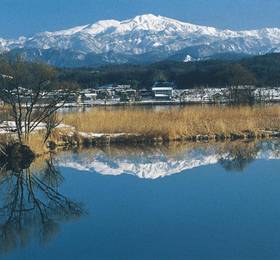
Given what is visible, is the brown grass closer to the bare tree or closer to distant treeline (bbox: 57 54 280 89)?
the bare tree

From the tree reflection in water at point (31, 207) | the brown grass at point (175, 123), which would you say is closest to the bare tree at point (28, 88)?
the tree reflection in water at point (31, 207)

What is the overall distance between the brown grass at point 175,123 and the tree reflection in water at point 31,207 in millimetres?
7244

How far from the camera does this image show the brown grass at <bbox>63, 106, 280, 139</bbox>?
72.6 feet

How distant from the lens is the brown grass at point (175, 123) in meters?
22.1

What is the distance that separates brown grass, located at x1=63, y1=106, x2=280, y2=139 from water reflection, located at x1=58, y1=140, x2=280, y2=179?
1.98 m

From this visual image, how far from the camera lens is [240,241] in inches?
330

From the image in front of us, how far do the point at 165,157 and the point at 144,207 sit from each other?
660 centimetres

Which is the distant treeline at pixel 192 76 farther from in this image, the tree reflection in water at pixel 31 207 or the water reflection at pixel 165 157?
the tree reflection in water at pixel 31 207

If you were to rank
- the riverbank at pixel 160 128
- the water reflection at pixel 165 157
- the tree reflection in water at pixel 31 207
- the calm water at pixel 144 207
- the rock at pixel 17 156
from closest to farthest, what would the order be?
the calm water at pixel 144 207, the tree reflection in water at pixel 31 207, the water reflection at pixel 165 157, the rock at pixel 17 156, the riverbank at pixel 160 128

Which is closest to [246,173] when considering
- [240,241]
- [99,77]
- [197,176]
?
[197,176]

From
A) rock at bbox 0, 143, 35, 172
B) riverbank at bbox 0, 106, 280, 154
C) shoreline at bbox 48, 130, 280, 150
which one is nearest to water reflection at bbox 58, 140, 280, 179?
rock at bbox 0, 143, 35, 172

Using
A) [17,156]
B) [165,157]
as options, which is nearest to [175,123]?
[165,157]

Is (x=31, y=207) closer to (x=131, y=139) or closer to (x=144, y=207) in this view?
(x=144, y=207)

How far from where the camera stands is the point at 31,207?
11.2m
